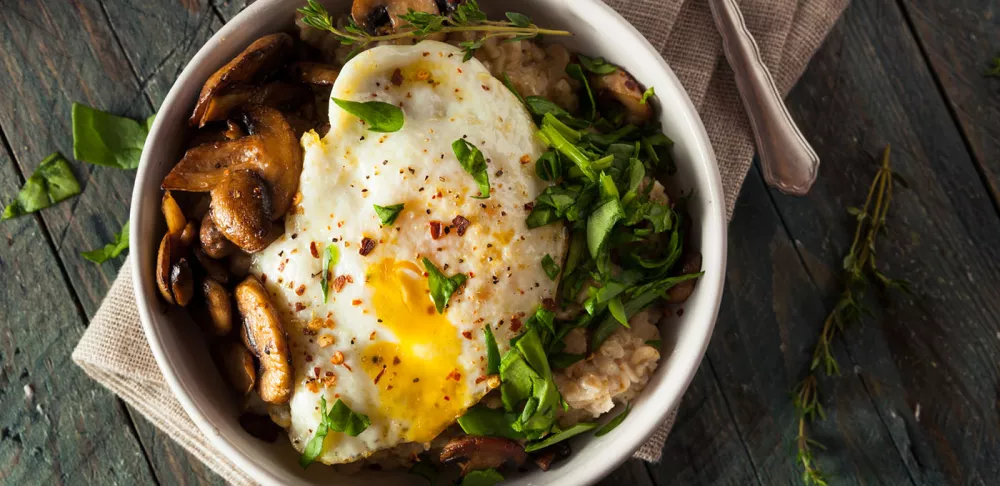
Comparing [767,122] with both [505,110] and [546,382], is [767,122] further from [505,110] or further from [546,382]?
[546,382]

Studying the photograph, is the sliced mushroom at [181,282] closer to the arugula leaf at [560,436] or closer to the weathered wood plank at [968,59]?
the arugula leaf at [560,436]

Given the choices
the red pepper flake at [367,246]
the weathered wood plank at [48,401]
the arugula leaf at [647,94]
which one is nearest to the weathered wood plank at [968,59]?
the arugula leaf at [647,94]

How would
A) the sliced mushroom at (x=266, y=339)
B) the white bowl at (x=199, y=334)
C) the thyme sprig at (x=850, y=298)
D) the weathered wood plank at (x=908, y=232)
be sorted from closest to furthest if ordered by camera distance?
the sliced mushroom at (x=266, y=339)
the white bowl at (x=199, y=334)
the thyme sprig at (x=850, y=298)
the weathered wood plank at (x=908, y=232)

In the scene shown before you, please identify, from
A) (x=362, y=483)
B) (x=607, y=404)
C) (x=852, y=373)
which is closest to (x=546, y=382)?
(x=607, y=404)

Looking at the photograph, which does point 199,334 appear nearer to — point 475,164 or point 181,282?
point 181,282

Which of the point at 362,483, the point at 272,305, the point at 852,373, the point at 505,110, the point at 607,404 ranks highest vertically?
the point at 505,110

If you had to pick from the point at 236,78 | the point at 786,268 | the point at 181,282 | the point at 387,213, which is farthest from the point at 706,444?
the point at 236,78

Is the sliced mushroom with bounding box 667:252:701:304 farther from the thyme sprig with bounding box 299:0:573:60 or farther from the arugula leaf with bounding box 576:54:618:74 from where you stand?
the thyme sprig with bounding box 299:0:573:60

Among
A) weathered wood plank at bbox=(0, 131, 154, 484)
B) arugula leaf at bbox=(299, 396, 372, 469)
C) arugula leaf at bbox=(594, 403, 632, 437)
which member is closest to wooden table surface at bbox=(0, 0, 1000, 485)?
weathered wood plank at bbox=(0, 131, 154, 484)
